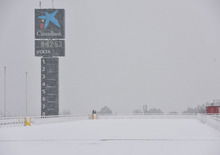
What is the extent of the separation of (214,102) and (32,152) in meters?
94.9

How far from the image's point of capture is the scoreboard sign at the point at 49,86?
10062 centimetres

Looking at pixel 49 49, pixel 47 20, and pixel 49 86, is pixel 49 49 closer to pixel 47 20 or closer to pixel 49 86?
pixel 47 20

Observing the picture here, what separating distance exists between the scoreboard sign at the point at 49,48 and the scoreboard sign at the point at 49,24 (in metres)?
1.26

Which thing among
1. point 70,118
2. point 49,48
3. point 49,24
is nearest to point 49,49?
point 49,48

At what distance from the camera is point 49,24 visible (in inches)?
3937

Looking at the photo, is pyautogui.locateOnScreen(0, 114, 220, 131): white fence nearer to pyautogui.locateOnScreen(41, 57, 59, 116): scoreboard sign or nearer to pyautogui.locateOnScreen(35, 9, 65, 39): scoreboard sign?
pyautogui.locateOnScreen(41, 57, 59, 116): scoreboard sign

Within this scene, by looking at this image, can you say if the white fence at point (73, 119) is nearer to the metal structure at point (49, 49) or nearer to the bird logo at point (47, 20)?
the metal structure at point (49, 49)

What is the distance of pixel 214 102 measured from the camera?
115 meters

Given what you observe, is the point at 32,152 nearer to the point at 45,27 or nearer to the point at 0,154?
Answer: the point at 0,154

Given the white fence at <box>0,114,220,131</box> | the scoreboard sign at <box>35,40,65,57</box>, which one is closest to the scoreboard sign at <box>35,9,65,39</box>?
the scoreboard sign at <box>35,40,65,57</box>

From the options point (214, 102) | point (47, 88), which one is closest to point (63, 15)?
point (47, 88)

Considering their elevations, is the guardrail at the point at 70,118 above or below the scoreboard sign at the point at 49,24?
below

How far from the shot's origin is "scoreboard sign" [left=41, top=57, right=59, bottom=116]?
101 metres

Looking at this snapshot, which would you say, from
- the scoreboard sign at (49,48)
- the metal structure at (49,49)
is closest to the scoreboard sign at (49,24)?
the metal structure at (49,49)
